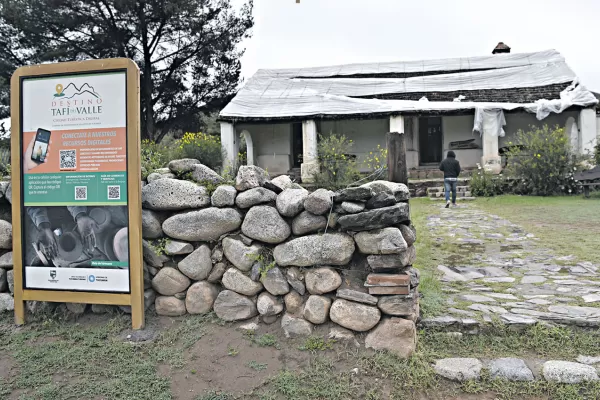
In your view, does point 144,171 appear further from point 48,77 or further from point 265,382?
point 265,382

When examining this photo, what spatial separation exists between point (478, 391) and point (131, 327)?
2.52m

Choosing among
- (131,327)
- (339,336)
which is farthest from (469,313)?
(131,327)

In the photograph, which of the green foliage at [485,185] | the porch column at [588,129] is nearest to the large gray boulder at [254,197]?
the green foliage at [485,185]

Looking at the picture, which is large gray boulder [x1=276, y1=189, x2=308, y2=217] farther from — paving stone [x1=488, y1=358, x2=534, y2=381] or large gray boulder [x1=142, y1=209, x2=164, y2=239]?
paving stone [x1=488, y1=358, x2=534, y2=381]

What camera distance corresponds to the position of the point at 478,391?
2863 mm

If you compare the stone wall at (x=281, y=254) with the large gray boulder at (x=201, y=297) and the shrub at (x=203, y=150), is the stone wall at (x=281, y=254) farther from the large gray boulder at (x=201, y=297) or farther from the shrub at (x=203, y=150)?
the shrub at (x=203, y=150)

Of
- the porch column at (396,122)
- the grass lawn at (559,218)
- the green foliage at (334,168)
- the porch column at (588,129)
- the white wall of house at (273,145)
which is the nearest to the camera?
the grass lawn at (559,218)

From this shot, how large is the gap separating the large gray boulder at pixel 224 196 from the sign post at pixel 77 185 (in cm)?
58

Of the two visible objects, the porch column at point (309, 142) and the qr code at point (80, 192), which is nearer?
the qr code at point (80, 192)

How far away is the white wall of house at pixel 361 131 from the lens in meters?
17.0

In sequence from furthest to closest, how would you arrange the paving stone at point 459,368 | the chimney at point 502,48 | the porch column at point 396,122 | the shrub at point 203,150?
the chimney at point 502,48 < the porch column at point 396,122 < the shrub at point 203,150 < the paving stone at point 459,368

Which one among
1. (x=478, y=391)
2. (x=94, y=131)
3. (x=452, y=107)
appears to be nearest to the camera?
(x=478, y=391)

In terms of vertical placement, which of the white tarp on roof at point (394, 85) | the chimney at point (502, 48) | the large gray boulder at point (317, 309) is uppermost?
the chimney at point (502, 48)

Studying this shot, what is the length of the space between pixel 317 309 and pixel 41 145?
250 centimetres
